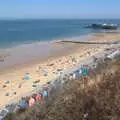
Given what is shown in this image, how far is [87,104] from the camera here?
4.77 metres

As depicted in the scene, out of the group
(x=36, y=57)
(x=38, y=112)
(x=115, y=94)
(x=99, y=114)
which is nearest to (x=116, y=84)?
(x=115, y=94)

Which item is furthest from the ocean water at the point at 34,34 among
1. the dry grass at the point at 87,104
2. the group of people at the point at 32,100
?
the dry grass at the point at 87,104

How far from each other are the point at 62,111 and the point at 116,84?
940mm

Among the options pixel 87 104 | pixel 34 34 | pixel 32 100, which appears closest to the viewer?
pixel 87 104

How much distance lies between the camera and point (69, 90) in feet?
18.0

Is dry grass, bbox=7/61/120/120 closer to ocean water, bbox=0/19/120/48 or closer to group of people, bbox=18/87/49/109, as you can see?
group of people, bbox=18/87/49/109

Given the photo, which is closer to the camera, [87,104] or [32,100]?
[87,104]

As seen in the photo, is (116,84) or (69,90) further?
(69,90)

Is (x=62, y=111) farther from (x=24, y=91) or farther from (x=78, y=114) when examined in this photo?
(x=24, y=91)

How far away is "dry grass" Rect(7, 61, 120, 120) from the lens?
4.55 meters

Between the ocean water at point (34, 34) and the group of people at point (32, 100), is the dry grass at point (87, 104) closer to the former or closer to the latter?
the group of people at point (32, 100)

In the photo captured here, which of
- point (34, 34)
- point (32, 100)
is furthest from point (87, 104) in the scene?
point (34, 34)

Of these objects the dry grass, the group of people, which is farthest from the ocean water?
the dry grass

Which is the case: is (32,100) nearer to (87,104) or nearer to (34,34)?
(87,104)
